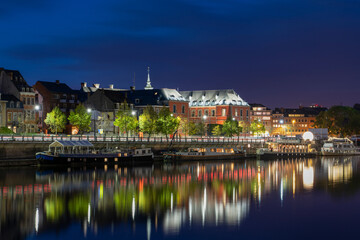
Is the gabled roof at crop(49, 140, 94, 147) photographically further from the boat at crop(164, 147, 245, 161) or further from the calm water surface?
the boat at crop(164, 147, 245, 161)

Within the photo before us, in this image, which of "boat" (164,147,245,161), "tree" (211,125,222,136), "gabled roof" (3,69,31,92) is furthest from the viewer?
"tree" (211,125,222,136)

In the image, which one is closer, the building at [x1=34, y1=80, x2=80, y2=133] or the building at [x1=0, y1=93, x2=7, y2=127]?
the building at [x1=0, y1=93, x2=7, y2=127]

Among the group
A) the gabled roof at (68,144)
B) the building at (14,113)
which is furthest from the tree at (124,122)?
the gabled roof at (68,144)

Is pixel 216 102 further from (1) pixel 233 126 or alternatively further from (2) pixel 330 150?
(2) pixel 330 150

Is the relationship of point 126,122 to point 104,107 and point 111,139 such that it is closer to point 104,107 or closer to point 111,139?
point 104,107

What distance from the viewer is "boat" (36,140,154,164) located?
79.2 metres

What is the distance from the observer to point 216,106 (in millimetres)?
167125

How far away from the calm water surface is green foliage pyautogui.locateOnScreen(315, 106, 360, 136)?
104m

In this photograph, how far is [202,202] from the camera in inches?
2031

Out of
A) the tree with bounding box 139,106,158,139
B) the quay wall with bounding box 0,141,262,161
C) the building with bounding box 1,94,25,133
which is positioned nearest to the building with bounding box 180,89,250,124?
the quay wall with bounding box 0,141,262,161

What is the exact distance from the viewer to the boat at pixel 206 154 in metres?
99.1

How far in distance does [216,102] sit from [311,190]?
4199 inches

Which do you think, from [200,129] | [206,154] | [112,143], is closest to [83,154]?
[112,143]

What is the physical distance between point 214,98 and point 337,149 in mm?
47290
